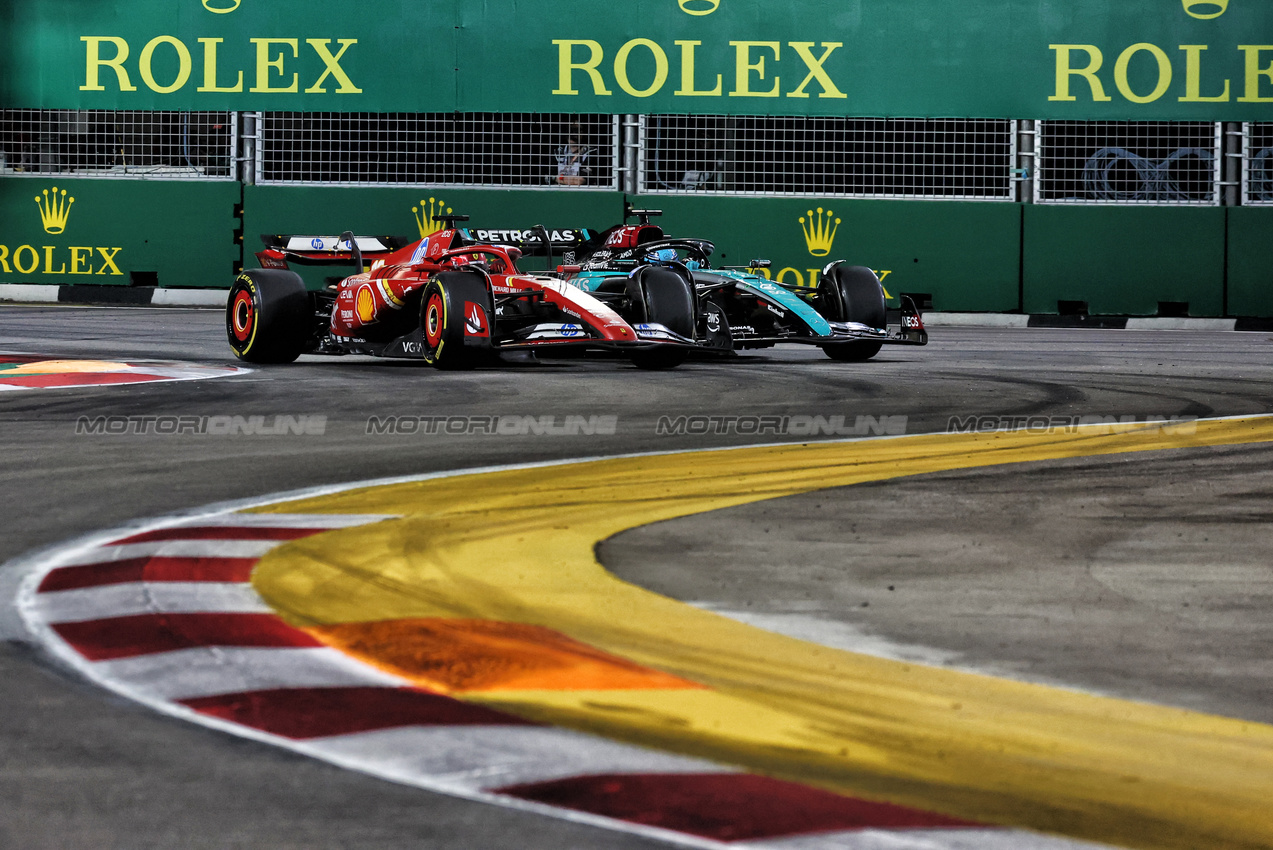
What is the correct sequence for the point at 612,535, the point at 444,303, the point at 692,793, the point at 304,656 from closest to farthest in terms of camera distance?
the point at 692,793 < the point at 304,656 < the point at 612,535 < the point at 444,303

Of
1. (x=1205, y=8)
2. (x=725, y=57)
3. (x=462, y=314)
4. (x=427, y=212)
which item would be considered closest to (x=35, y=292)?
(x=427, y=212)

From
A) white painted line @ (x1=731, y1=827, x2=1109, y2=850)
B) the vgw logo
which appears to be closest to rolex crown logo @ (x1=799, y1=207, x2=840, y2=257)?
the vgw logo

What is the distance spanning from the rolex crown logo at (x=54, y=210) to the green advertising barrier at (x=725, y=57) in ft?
4.82

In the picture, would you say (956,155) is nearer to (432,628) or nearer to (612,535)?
(612,535)

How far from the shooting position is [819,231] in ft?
59.3

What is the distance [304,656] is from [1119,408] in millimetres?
6455

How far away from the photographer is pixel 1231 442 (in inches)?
303

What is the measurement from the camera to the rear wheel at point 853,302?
504 inches

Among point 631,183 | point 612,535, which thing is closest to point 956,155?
point 631,183

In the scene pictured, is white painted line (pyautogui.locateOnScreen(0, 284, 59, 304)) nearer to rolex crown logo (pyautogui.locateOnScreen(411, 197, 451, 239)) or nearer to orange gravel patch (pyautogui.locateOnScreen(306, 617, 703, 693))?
rolex crown logo (pyautogui.locateOnScreen(411, 197, 451, 239))

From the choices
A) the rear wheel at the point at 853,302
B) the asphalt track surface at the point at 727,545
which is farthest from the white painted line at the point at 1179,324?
the asphalt track surface at the point at 727,545

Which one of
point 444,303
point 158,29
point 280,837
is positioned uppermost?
point 158,29

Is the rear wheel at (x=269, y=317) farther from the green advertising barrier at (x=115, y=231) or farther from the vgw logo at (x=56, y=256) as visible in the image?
the vgw logo at (x=56, y=256)

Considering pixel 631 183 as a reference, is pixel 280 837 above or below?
below
